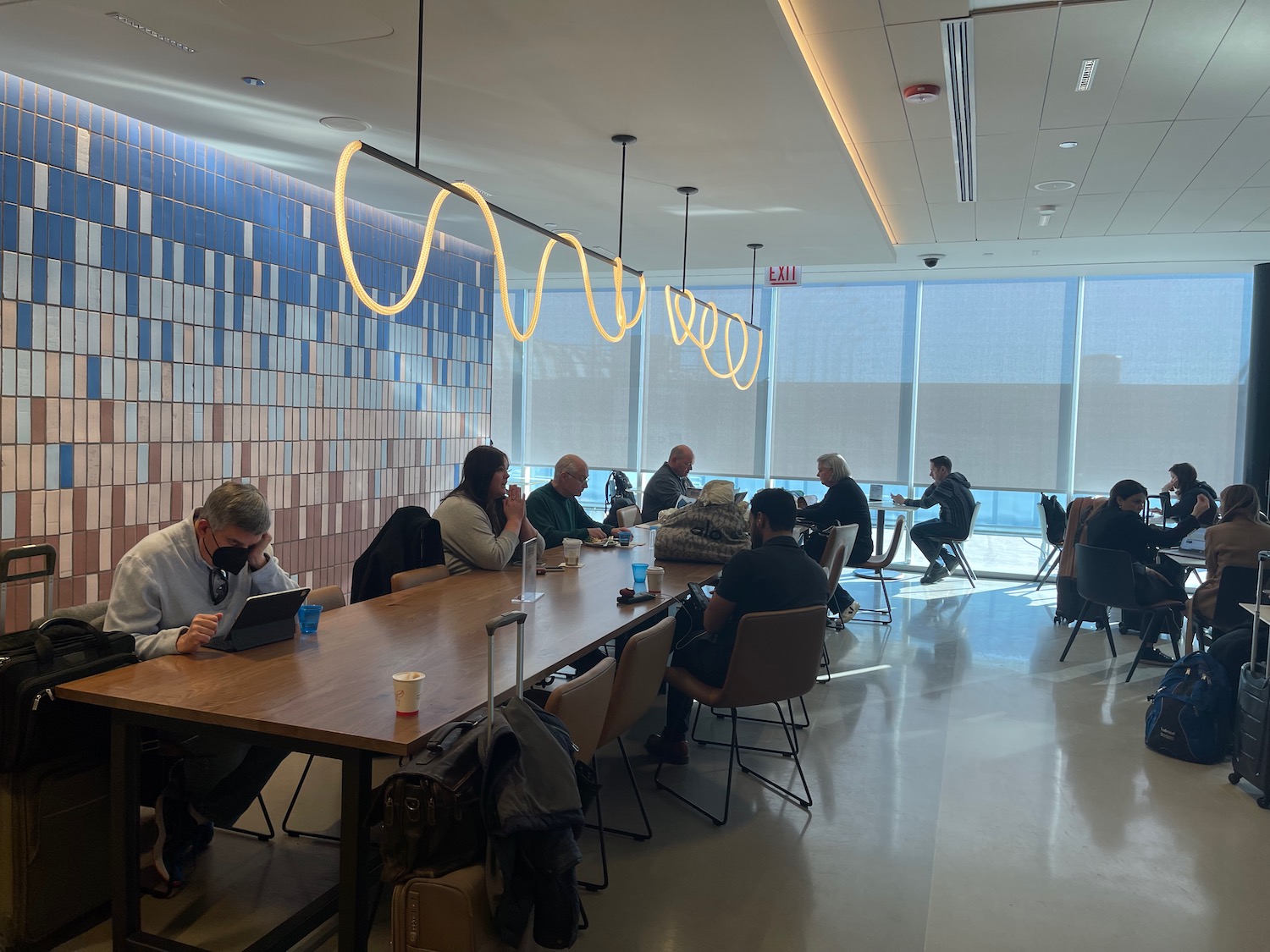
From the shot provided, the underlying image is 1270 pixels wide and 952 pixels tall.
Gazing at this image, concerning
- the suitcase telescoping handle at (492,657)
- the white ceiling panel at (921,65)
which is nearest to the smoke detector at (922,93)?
the white ceiling panel at (921,65)

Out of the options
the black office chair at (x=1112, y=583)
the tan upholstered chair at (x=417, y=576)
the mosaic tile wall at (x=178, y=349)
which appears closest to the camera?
the tan upholstered chair at (x=417, y=576)

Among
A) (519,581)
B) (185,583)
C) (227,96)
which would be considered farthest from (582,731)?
(227,96)

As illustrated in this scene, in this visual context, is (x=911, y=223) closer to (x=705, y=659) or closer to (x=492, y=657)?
(x=705, y=659)

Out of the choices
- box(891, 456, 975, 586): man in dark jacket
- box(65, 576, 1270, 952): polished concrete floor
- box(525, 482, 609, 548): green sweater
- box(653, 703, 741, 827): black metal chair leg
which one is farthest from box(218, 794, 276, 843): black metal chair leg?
box(891, 456, 975, 586): man in dark jacket

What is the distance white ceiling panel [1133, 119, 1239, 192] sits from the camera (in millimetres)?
4496

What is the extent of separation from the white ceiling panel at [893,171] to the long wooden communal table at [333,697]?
3332 millimetres

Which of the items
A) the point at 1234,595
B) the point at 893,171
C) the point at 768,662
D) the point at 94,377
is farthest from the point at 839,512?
the point at 94,377

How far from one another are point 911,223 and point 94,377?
552 cm

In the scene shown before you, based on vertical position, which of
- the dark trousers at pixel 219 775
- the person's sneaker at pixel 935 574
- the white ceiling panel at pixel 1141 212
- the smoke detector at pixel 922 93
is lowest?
the person's sneaker at pixel 935 574

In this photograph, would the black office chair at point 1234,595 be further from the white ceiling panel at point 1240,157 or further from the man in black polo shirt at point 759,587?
the man in black polo shirt at point 759,587

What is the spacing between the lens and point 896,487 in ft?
31.0

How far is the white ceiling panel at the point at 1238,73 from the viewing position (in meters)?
3.38

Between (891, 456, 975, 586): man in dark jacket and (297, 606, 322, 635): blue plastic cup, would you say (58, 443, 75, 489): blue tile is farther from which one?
(891, 456, 975, 586): man in dark jacket

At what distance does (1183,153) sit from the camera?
16.1 ft
